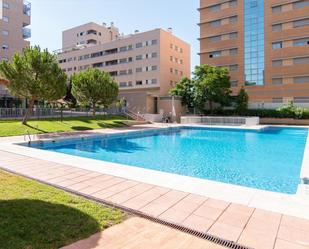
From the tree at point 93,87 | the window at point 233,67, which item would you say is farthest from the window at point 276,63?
the tree at point 93,87

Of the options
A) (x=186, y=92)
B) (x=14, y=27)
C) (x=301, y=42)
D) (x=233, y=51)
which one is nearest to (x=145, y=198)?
(x=186, y=92)

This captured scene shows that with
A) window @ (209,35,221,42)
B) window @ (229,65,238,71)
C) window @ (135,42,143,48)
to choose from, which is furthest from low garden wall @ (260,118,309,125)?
window @ (135,42,143,48)

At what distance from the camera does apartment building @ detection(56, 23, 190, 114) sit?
41781 millimetres

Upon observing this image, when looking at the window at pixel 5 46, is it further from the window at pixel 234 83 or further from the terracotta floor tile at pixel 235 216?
the terracotta floor tile at pixel 235 216

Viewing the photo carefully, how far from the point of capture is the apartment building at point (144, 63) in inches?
1645

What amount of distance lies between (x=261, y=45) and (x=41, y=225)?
42.3 m

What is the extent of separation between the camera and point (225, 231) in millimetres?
4062

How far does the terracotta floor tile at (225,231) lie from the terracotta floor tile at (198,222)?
0.32ft

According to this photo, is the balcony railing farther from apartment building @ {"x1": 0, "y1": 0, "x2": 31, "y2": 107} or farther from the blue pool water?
the blue pool water

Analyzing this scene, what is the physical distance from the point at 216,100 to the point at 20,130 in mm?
24126

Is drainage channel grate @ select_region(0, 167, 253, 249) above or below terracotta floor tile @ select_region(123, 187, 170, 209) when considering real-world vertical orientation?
below

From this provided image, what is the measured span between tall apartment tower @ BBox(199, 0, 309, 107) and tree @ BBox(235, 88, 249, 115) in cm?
313

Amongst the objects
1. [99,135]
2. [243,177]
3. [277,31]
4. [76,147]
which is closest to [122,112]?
[99,135]

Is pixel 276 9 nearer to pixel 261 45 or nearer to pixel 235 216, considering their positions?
pixel 261 45
